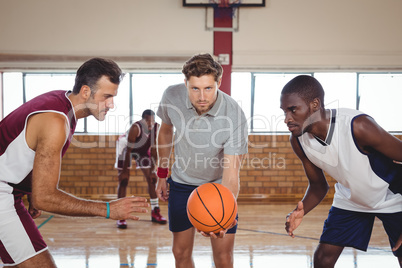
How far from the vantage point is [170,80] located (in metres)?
6.87

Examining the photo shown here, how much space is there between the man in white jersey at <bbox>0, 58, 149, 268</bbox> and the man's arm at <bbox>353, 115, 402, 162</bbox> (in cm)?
130

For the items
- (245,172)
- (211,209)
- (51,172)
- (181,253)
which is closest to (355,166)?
(211,209)

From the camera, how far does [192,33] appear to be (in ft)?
21.4

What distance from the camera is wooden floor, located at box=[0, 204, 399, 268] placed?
3787 mm

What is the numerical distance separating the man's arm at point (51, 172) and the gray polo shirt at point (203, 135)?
0.86 m

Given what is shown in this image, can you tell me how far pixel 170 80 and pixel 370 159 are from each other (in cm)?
498

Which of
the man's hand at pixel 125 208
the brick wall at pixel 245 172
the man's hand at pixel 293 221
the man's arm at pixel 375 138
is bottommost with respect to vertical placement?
the brick wall at pixel 245 172

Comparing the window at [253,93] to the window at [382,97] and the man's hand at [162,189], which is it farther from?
the man's hand at [162,189]

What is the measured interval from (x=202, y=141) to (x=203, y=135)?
1.9 inches

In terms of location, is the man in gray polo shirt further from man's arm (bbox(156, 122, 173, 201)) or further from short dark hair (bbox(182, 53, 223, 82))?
man's arm (bbox(156, 122, 173, 201))

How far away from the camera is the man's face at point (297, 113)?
88.4 inches

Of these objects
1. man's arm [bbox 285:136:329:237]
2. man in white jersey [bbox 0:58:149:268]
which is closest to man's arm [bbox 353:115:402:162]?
man's arm [bbox 285:136:329:237]

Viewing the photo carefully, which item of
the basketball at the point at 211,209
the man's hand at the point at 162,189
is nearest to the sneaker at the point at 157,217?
the man's hand at the point at 162,189

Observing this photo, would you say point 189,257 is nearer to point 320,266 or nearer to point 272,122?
point 320,266
